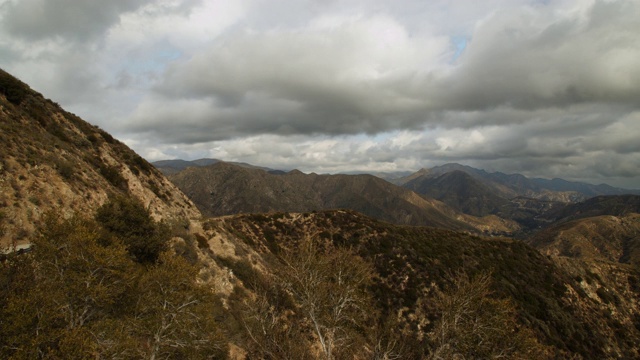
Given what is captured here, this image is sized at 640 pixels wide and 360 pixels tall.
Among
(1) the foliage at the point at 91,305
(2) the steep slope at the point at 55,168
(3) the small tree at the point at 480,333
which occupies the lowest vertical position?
(3) the small tree at the point at 480,333

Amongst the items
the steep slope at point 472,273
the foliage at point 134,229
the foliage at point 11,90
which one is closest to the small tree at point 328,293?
the foliage at point 134,229

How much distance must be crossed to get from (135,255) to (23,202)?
8533 millimetres

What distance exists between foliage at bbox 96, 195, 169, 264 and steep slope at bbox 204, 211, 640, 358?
16281 millimetres

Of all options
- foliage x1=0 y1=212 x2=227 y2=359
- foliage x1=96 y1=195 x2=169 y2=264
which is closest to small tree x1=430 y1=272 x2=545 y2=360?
foliage x1=0 y1=212 x2=227 y2=359

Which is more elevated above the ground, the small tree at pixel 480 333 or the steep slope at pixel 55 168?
the steep slope at pixel 55 168

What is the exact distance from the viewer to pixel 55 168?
1076 inches

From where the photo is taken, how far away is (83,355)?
1012cm

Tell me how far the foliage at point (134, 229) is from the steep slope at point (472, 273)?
1628 centimetres

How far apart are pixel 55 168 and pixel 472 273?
79.6m

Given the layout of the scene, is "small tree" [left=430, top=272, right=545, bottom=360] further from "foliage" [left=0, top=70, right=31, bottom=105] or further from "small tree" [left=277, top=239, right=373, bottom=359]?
"foliage" [left=0, top=70, right=31, bottom=105]

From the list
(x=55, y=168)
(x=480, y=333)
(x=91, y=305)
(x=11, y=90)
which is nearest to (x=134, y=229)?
(x=55, y=168)

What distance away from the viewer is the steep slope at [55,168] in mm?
21422

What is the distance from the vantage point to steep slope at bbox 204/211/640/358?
57.1m

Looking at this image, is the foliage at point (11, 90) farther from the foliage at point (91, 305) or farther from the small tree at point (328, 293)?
the small tree at point (328, 293)
